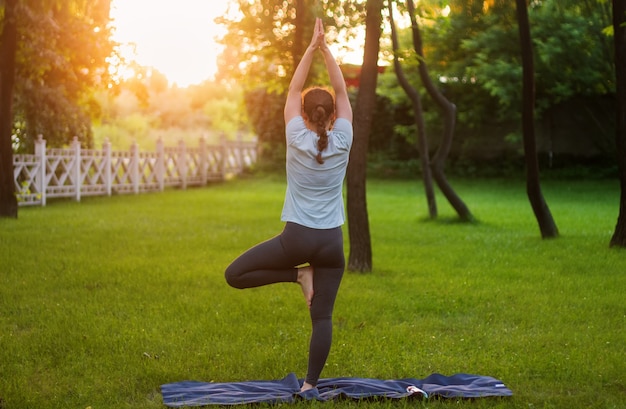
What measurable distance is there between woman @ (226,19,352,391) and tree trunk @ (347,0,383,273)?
5461 mm

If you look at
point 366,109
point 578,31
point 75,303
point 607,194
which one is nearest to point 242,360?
point 75,303

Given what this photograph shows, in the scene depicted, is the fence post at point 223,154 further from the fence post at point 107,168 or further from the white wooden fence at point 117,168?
the fence post at point 107,168

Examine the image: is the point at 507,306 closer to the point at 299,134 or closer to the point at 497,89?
the point at 299,134

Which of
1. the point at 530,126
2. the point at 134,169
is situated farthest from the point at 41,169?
the point at 530,126

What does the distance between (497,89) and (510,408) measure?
2066 centimetres

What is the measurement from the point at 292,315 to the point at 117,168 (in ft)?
56.9

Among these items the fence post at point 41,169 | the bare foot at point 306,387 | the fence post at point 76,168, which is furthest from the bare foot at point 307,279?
the fence post at point 76,168

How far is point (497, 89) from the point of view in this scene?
25094 mm

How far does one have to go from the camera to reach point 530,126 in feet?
45.2

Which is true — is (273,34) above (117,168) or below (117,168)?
above

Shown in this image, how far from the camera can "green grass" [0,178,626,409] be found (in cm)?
614

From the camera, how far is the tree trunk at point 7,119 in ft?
53.8

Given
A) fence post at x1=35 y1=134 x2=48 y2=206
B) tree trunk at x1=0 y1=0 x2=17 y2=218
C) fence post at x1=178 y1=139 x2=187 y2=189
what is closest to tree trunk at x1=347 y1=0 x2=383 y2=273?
tree trunk at x1=0 y1=0 x2=17 y2=218

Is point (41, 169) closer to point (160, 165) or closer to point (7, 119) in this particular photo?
point (7, 119)
